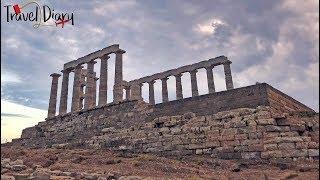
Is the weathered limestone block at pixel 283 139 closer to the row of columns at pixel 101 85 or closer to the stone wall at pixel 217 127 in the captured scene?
the stone wall at pixel 217 127

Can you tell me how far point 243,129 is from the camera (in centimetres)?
1798

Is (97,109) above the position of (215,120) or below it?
above

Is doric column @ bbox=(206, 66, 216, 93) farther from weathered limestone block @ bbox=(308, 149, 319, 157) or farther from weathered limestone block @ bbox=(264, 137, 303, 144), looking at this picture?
weathered limestone block @ bbox=(308, 149, 319, 157)

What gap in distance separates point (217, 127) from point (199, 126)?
122cm

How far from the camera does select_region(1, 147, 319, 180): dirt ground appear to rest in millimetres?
13852

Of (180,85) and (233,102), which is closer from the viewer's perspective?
(233,102)

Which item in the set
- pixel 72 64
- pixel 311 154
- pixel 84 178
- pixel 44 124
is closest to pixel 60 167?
pixel 84 178

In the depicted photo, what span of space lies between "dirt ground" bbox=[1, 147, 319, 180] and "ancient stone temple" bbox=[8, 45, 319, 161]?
1024 millimetres

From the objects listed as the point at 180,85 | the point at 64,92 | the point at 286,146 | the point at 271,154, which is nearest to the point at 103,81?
the point at 64,92

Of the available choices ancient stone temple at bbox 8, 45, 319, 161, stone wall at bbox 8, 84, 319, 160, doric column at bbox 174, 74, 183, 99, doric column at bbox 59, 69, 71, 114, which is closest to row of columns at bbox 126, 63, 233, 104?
doric column at bbox 174, 74, 183, 99

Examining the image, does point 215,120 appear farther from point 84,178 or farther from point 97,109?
point 97,109

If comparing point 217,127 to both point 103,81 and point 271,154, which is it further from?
point 103,81

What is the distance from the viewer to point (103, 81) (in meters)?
31.8

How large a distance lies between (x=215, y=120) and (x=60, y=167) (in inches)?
353
